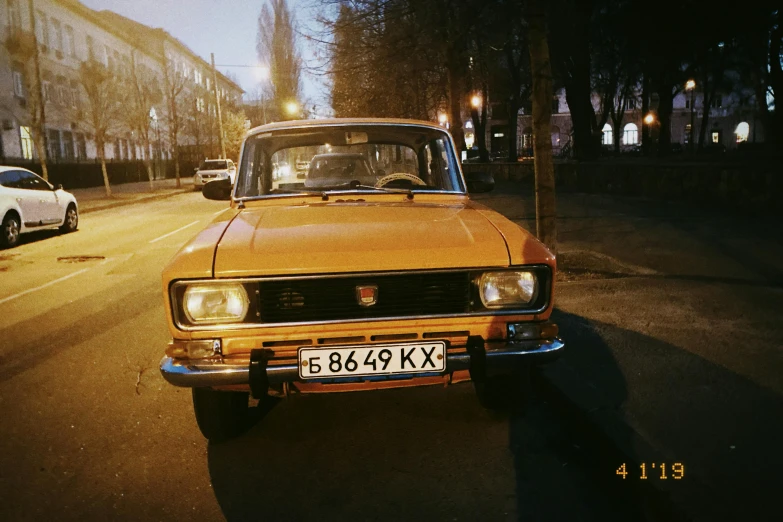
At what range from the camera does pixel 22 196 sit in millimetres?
12711

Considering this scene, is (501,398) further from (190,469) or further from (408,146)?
(408,146)

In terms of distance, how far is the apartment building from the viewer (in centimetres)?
3189

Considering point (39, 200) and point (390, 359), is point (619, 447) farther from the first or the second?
point (39, 200)

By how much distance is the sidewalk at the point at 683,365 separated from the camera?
281 cm

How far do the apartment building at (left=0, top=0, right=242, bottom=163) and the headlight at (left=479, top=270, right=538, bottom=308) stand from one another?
2456 centimetres

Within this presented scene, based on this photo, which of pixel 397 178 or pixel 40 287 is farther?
pixel 40 287

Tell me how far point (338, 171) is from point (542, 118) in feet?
9.52

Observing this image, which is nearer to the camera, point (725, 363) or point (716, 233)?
point (725, 363)

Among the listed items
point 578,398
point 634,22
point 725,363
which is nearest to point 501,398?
→ point 578,398

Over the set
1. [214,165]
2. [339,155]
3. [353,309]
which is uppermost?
[214,165]

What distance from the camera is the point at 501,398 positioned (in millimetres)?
3639

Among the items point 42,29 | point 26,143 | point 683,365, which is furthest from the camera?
point 42,29

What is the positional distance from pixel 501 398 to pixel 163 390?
93.9 inches
